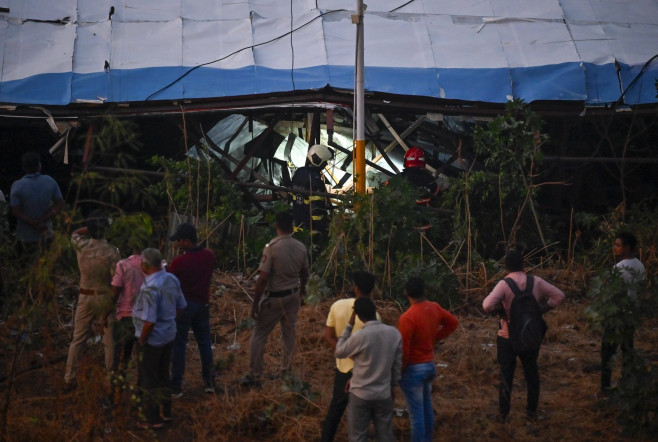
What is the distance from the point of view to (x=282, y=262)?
7.19 meters

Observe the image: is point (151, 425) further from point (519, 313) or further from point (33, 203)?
point (33, 203)

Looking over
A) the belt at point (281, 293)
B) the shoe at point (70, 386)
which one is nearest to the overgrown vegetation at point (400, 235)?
the shoe at point (70, 386)

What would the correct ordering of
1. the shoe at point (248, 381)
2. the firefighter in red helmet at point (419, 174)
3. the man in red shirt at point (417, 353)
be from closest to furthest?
the man in red shirt at point (417, 353)
the shoe at point (248, 381)
the firefighter in red helmet at point (419, 174)

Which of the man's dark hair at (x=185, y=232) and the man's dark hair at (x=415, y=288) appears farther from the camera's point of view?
the man's dark hair at (x=185, y=232)

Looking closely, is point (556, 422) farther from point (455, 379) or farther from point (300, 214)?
point (300, 214)

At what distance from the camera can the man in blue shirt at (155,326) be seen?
6293 mm

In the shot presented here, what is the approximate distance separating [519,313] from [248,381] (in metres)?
2.44

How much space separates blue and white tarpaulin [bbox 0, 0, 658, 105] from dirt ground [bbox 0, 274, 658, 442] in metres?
3.93

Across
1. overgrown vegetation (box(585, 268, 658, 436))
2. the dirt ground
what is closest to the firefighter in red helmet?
the dirt ground

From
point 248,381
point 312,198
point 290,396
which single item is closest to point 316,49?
point 312,198

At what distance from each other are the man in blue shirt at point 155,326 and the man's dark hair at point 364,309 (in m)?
1.59

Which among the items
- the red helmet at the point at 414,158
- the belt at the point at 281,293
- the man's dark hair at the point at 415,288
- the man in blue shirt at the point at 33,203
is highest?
the red helmet at the point at 414,158

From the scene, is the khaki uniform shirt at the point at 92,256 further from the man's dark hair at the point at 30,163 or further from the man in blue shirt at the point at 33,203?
the man's dark hair at the point at 30,163

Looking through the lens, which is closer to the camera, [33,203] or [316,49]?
[33,203]
